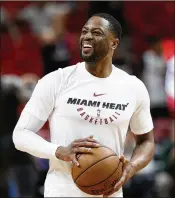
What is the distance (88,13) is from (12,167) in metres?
3.94

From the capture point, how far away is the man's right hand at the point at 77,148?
4.18m

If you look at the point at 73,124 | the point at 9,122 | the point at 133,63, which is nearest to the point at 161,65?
the point at 133,63

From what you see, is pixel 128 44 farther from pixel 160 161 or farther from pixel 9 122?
pixel 9 122

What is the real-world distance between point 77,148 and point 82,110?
1.35ft

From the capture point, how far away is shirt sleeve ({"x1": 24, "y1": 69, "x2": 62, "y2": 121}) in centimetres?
447

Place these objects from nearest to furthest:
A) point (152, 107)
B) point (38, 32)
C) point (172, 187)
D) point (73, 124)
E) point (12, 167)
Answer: point (73, 124) < point (12, 167) < point (172, 187) < point (152, 107) < point (38, 32)

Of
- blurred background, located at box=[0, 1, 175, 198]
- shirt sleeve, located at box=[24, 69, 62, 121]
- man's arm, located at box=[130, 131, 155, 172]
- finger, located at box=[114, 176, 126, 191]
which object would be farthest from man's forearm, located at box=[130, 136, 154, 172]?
blurred background, located at box=[0, 1, 175, 198]

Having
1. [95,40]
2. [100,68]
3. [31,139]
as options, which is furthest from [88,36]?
[31,139]

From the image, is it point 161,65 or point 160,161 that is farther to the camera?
point 161,65

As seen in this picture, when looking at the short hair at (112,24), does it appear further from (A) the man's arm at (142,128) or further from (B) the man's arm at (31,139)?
(B) the man's arm at (31,139)

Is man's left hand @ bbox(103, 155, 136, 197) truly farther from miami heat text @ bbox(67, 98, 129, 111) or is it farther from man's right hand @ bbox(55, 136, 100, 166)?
miami heat text @ bbox(67, 98, 129, 111)

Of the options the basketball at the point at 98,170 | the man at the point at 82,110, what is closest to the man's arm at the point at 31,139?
the man at the point at 82,110

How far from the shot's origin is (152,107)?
9406 mm

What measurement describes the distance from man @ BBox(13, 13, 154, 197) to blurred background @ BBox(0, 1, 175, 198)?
3.05m
